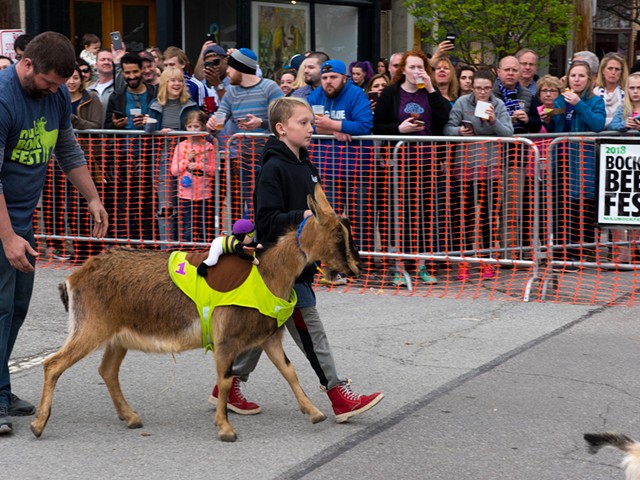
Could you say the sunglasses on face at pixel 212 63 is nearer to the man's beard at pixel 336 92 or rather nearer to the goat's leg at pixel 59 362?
the man's beard at pixel 336 92

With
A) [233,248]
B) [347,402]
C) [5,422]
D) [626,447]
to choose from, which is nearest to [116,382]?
[5,422]

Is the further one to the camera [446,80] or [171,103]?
[446,80]

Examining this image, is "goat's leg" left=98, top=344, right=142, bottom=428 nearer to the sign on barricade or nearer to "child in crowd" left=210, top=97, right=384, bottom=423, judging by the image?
"child in crowd" left=210, top=97, right=384, bottom=423

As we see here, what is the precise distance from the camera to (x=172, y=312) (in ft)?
18.3

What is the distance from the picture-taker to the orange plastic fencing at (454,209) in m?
9.84

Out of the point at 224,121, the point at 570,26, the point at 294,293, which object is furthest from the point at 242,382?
the point at 570,26

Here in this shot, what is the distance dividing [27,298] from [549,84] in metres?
7.20

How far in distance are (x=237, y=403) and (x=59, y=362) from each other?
1065 mm

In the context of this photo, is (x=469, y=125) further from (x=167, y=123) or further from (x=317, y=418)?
(x=317, y=418)

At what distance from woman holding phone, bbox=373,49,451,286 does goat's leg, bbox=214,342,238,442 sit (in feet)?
14.9

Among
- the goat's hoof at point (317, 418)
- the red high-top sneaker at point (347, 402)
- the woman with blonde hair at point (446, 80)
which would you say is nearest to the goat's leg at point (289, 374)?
the goat's hoof at point (317, 418)

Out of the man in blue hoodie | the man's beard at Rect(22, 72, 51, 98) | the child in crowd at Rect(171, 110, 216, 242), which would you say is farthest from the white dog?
the child in crowd at Rect(171, 110, 216, 242)

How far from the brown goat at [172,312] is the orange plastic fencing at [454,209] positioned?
404cm

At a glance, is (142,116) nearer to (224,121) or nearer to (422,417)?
(224,121)
